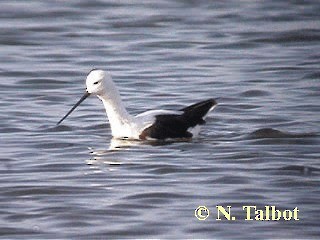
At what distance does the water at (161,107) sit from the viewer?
10102 mm

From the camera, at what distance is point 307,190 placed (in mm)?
10703

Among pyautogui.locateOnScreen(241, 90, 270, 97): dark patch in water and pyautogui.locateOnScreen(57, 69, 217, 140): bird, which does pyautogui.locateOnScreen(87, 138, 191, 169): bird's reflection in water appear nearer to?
pyautogui.locateOnScreen(57, 69, 217, 140): bird

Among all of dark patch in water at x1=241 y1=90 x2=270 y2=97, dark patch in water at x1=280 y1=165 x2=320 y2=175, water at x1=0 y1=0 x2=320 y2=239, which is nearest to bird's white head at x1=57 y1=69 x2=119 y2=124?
water at x1=0 y1=0 x2=320 y2=239

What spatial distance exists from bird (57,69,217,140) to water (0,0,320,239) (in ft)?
0.56

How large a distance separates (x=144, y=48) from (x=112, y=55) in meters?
0.66

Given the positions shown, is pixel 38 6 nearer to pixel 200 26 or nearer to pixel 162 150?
pixel 200 26

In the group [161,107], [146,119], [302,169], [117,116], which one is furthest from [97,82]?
[302,169]

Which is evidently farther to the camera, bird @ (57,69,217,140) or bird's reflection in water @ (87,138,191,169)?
bird @ (57,69,217,140)

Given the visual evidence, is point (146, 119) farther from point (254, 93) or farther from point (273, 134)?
point (254, 93)

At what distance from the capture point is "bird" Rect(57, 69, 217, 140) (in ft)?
42.0

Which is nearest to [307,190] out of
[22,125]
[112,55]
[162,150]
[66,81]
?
[162,150]

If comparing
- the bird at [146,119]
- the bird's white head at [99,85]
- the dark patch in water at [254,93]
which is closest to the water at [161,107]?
the dark patch in water at [254,93]

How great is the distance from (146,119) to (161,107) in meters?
1.75

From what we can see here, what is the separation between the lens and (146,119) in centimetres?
1286
